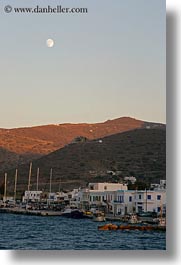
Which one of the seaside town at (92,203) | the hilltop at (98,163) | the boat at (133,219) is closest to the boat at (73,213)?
the seaside town at (92,203)

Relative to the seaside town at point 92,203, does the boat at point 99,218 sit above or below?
below

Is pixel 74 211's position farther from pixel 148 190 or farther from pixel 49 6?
pixel 49 6

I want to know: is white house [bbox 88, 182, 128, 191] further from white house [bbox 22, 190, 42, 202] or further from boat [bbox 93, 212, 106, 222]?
white house [bbox 22, 190, 42, 202]

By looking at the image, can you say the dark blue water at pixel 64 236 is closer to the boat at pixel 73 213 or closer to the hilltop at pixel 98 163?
the boat at pixel 73 213

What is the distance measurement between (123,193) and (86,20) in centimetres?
96

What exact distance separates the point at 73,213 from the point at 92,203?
12cm

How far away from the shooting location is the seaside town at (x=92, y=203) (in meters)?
3.46

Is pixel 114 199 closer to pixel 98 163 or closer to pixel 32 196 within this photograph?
pixel 98 163

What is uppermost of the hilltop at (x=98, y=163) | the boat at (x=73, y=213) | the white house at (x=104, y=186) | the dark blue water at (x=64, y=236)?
the hilltop at (x=98, y=163)

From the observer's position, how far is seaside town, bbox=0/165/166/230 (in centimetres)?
346

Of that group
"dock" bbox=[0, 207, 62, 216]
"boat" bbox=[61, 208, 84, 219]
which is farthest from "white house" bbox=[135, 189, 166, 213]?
"dock" bbox=[0, 207, 62, 216]

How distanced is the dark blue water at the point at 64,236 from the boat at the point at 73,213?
0.02 m

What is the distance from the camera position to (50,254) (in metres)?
3.39

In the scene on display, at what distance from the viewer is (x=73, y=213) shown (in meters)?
3.48
